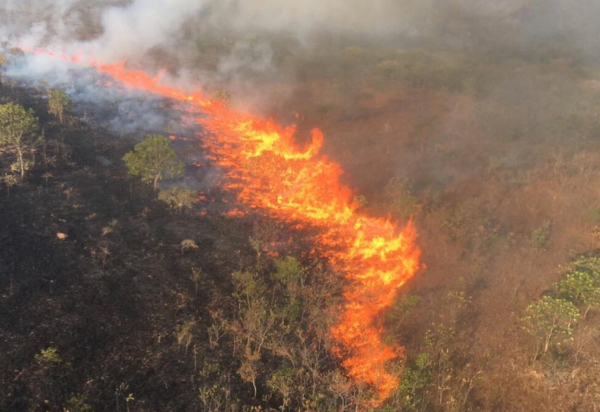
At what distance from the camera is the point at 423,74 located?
174ft

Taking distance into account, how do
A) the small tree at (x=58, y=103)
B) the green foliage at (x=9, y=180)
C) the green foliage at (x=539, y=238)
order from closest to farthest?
the green foliage at (x=539, y=238) < the green foliage at (x=9, y=180) < the small tree at (x=58, y=103)

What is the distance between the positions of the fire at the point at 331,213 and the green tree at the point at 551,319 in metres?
6.99

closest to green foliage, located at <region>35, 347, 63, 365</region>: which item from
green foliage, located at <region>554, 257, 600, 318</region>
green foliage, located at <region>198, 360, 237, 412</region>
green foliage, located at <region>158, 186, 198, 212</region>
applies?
green foliage, located at <region>198, 360, 237, 412</region>

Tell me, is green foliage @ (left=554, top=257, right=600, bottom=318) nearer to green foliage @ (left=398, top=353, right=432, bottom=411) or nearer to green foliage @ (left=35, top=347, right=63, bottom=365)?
green foliage @ (left=398, top=353, right=432, bottom=411)

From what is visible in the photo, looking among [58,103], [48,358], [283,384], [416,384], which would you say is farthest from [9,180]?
[416,384]

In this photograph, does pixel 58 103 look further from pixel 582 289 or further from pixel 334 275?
pixel 582 289

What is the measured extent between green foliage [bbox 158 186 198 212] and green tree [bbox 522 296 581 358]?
894 inches

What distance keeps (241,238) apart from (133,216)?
7.70 meters

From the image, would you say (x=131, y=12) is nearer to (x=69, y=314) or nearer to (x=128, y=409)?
(x=69, y=314)

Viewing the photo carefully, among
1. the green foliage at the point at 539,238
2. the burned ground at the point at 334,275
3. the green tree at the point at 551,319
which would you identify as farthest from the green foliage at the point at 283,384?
the green foliage at the point at 539,238

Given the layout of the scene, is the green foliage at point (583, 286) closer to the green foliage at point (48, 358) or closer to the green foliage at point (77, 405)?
the green foliage at point (77, 405)

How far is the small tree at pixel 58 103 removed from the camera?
37625mm

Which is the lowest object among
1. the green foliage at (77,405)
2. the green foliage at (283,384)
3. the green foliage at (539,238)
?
the green foliage at (77,405)

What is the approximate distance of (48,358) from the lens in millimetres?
17969
